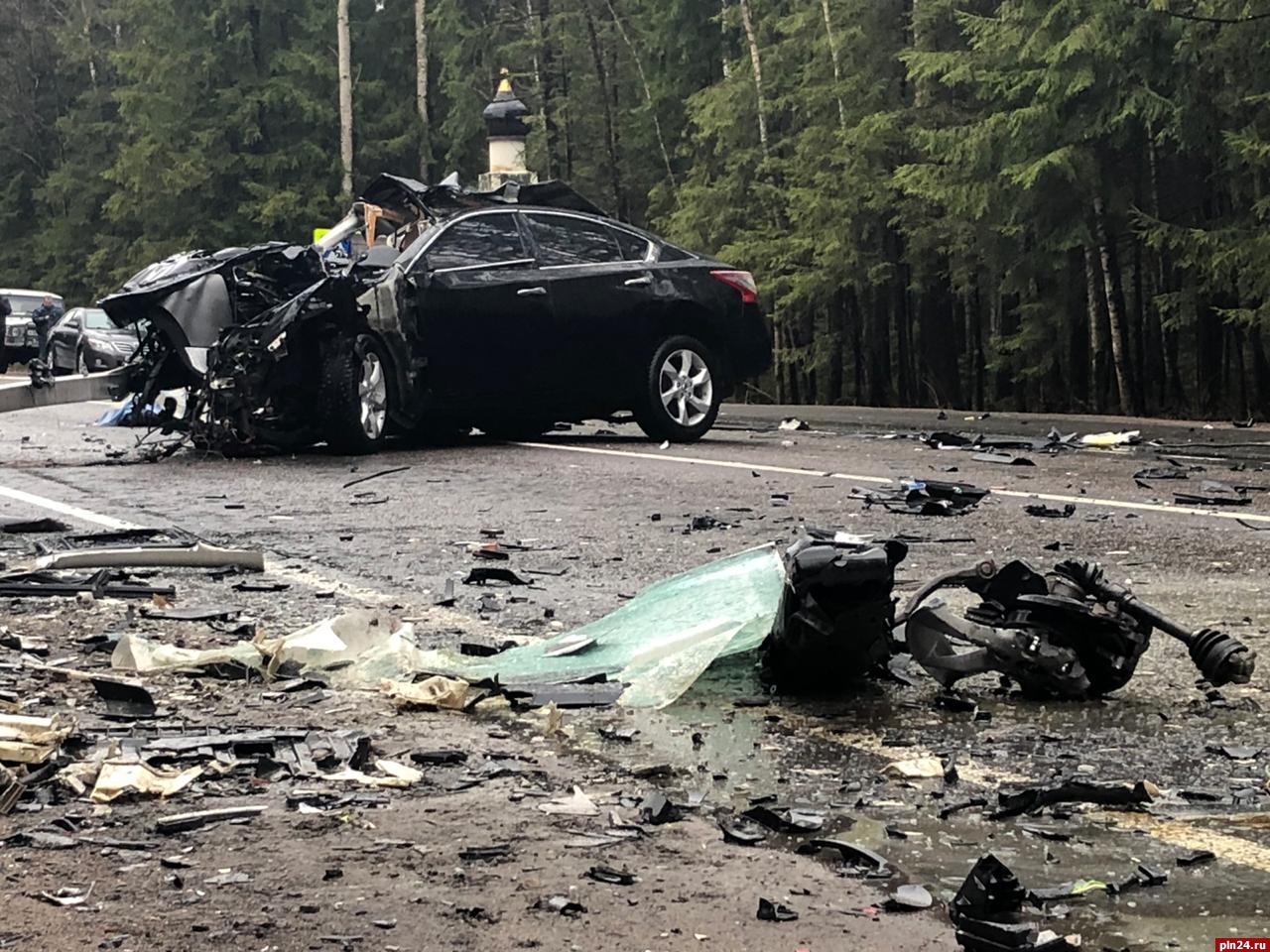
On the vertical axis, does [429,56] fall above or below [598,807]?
above

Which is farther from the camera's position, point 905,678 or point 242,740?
point 905,678

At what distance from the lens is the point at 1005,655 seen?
4.30m

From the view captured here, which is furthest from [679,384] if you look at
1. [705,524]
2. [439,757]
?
[439,757]

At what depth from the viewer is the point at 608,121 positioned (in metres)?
41.4

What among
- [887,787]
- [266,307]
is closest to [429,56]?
[266,307]

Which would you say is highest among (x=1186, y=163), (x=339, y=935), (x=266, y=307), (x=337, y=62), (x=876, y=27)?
(x=337, y=62)

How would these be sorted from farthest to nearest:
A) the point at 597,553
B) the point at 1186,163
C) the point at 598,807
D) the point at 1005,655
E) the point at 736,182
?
→ the point at 736,182 → the point at 1186,163 → the point at 597,553 → the point at 1005,655 → the point at 598,807

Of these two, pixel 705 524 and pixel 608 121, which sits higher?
pixel 608 121

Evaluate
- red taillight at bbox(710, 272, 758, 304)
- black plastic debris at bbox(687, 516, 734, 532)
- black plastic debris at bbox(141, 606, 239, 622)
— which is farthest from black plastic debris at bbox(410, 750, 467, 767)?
red taillight at bbox(710, 272, 758, 304)

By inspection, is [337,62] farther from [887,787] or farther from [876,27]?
[887,787]

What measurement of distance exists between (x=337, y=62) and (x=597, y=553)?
46.5m

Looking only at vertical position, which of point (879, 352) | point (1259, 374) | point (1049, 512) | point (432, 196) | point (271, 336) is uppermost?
point (432, 196)

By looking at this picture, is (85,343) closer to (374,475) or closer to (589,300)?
(589,300)

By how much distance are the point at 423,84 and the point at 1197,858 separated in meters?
49.4
